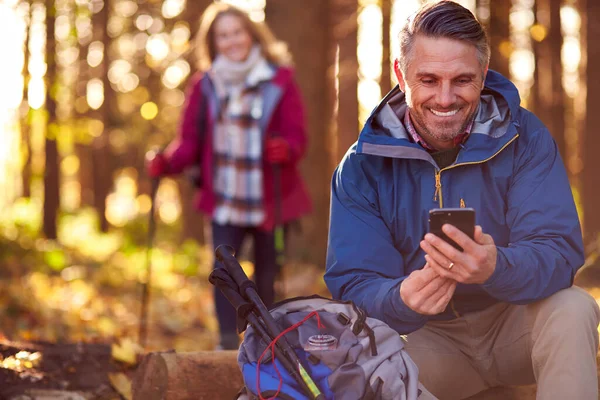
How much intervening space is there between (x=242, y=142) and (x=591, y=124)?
6.82 metres

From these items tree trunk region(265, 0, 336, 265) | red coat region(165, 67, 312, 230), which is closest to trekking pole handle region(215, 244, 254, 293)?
red coat region(165, 67, 312, 230)

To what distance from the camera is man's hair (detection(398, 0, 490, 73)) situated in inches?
121

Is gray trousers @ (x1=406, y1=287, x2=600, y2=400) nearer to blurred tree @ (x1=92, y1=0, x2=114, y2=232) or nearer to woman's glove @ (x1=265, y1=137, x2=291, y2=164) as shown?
woman's glove @ (x1=265, y1=137, x2=291, y2=164)

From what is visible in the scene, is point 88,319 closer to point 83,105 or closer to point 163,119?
point 163,119

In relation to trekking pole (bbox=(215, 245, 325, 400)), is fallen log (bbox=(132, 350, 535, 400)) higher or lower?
lower

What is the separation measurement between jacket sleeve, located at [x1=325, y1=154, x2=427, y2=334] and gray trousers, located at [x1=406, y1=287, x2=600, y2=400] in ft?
0.85

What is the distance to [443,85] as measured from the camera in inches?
123

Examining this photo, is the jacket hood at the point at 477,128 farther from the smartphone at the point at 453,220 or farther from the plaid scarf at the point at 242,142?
the plaid scarf at the point at 242,142

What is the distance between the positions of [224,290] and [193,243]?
10992 mm

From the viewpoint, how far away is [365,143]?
323 cm

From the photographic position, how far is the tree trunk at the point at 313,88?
1046 cm

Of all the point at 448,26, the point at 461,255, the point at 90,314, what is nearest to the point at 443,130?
the point at 448,26

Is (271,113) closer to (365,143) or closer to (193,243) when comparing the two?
(365,143)

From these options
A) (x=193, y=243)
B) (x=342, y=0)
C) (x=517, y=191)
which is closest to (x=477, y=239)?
(x=517, y=191)
